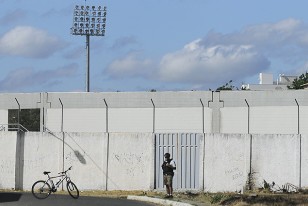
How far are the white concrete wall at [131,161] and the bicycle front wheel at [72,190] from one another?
399cm

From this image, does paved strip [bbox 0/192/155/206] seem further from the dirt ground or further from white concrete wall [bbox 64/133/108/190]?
white concrete wall [bbox 64/133/108/190]

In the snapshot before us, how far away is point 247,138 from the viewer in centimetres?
2873

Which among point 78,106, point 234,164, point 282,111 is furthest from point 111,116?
point 234,164

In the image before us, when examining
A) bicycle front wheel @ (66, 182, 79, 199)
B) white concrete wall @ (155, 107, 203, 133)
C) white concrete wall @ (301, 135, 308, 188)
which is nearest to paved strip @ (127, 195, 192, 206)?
bicycle front wheel @ (66, 182, 79, 199)

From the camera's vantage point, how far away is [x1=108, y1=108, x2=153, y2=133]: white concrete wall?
51938 millimetres

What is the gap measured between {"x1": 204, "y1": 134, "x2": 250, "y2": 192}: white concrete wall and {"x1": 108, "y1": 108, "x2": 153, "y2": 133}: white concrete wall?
22658 mm

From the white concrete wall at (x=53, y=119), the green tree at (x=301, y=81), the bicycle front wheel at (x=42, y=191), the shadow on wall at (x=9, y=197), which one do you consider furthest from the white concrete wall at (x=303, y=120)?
the green tree at (x=301, y=81)

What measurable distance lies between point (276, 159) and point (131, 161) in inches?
228

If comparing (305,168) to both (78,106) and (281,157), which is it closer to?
(281,157)

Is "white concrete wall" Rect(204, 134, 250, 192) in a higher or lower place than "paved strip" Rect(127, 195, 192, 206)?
higher

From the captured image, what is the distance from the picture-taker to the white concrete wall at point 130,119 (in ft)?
170

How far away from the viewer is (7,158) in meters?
31.7

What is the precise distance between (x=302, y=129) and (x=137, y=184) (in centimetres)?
1917

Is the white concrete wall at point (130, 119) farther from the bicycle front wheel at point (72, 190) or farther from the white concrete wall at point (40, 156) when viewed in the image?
the bicycle front wheel at point (72, 190)
